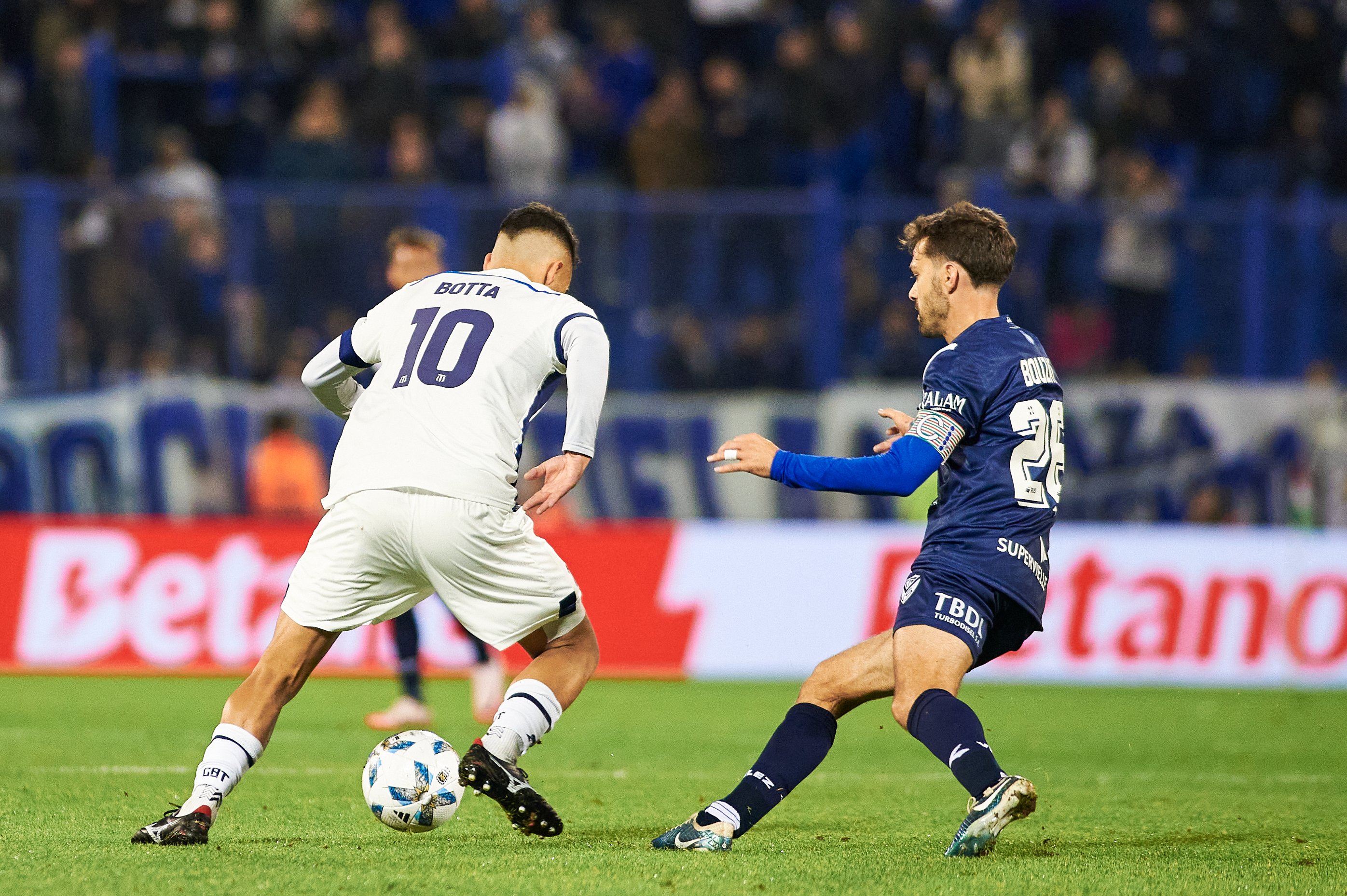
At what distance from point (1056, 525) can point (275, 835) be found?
8427mm

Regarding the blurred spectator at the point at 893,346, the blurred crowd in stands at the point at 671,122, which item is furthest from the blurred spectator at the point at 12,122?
the blurred spectator at the point at 893,346

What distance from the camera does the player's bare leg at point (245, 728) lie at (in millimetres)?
5355

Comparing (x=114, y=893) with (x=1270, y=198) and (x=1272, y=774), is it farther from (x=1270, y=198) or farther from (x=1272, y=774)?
(x=1270, y=198)

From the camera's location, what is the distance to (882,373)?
48.5ft

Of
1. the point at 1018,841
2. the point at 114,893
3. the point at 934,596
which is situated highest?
the point at 934,596

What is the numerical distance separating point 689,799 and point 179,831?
233 centimetres

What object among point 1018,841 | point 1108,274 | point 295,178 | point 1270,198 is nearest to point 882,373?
point 1108,274

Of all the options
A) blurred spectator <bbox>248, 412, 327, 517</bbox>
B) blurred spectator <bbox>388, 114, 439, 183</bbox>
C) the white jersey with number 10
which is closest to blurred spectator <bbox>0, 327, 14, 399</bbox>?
blurred spectator <bbox>248, 412, 327, 517</bbox>

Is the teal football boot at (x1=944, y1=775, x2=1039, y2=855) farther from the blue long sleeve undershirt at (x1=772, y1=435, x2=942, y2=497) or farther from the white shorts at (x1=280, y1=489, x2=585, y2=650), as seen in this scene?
the white shorts at (x1=280, y1=489, x2=585, y2=650)

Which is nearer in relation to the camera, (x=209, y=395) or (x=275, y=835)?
(x=275, y=835)

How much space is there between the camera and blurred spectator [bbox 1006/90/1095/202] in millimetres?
16047

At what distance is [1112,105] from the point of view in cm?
1681

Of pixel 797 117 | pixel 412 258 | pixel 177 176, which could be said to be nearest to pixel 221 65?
pixel 177 176

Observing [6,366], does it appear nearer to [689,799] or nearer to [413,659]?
[413,659]
